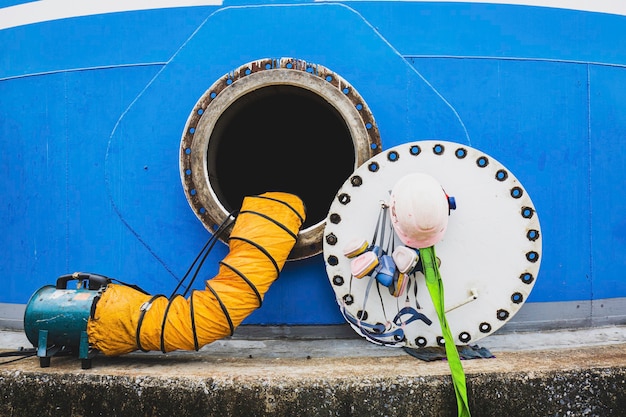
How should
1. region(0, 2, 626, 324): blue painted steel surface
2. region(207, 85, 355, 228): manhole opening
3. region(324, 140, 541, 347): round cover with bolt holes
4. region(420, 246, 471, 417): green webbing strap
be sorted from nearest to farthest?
1. region(420, 246, 471, 417): green webbing strap
2. region(324, 140, 541, 347): round cover with bolt holes
3. region(0, 2, 626, 324): blue painted steel surface
4. region(207, 85, 355, 228): manhole opening

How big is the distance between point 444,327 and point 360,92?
1594mm

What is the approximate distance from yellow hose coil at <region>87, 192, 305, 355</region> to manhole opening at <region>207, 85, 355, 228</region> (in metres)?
0.83

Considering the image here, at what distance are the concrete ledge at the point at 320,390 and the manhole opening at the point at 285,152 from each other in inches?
58.2

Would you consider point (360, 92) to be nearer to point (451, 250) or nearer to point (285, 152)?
point (451, 250)

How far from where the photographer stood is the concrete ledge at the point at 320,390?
210cm

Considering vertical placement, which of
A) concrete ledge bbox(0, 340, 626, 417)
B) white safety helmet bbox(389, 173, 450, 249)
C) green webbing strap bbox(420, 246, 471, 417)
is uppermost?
white safety helmet bbox(389, 173, 450, 249)

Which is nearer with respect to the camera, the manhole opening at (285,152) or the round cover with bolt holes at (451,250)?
the round cover with bolt holes at (451,250)

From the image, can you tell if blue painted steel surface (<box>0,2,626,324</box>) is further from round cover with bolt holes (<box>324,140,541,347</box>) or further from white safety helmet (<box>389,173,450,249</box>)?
white safety helmet (<box>389,173,450,249</box>)

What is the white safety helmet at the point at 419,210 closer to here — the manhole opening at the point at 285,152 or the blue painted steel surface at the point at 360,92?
the blue painted steel surface at the point at 360,92

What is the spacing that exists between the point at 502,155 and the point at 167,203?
7.54ft

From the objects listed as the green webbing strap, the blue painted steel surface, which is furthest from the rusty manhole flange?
the green webbing strap

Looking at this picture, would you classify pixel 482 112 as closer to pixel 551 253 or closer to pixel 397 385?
pixel 551 253

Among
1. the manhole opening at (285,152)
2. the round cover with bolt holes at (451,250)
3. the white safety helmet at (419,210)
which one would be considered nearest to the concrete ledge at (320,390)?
the round cover with bolt holes at (451,250)

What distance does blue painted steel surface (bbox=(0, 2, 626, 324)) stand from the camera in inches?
120
